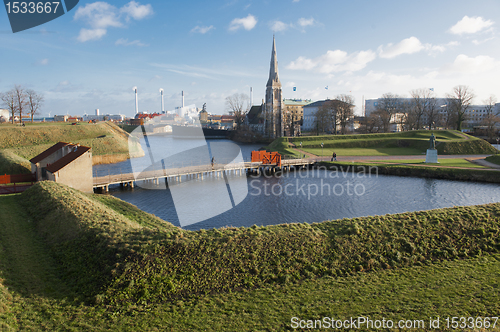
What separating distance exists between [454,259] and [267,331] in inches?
425

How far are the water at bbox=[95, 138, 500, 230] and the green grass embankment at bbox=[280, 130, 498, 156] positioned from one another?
22515 mm

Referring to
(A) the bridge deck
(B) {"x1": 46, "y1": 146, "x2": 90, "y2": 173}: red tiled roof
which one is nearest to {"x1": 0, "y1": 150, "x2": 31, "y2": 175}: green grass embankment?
(A) the bridge deck

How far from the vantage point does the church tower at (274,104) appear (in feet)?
353

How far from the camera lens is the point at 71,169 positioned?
26.9m

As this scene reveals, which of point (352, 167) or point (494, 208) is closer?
point (494, 208)

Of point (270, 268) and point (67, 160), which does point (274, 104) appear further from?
point (270, 268)

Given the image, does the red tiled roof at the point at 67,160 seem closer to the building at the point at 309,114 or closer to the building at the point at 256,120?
the building at the point at 256,120

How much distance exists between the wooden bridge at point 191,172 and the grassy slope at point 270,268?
1709 centimetres

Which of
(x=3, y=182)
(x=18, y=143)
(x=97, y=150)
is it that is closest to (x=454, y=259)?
(x=3, y=182)

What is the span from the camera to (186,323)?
9.30 meters

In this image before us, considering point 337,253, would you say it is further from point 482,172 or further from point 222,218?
point 482,172

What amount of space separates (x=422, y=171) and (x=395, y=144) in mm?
26716

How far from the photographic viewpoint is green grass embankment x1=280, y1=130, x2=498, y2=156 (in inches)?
2336

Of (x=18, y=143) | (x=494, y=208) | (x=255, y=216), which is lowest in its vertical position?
(x=255, y=216)
